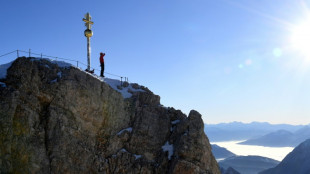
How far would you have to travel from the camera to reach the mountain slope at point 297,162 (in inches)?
6220

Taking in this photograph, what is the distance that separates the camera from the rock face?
2045 centimetres

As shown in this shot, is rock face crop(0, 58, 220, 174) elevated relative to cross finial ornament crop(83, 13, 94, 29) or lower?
lower

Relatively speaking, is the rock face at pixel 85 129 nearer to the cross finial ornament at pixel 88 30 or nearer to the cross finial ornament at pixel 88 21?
the cross finial ornament at pixel 88 30

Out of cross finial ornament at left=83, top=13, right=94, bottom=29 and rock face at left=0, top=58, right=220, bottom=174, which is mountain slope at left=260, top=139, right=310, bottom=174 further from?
cross finial ornament at left=83, top=13, right=94, bottom=29

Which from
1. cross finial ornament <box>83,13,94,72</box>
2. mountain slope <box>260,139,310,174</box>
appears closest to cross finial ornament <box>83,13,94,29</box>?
cross finial ornament <box>83,13,94,72</box>

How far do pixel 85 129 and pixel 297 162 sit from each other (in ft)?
570

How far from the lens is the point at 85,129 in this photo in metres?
24.1

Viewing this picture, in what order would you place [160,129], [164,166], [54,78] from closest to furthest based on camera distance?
1. [54,78]
2. [164,166]
3. [160,129]

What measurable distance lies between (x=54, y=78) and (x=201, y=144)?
15337 mm

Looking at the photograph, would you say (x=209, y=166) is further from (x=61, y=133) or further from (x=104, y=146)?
(x=61, y=133)

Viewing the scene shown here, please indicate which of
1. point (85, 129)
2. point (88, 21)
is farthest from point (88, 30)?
point (85, 129)

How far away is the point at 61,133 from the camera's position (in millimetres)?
22281

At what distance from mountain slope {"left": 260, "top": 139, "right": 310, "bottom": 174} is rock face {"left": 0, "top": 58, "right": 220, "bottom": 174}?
6211 inches

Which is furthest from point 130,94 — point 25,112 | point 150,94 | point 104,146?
point 25,112
